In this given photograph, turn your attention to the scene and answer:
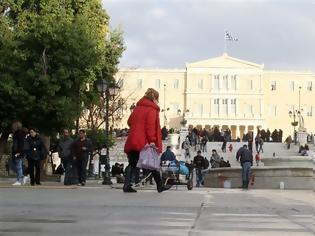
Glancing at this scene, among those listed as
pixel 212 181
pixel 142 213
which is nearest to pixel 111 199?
pixel 142 213

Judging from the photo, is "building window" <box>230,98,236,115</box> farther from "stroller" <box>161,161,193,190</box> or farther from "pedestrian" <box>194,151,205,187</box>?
"stroller" <box>161,161,193,190</box>

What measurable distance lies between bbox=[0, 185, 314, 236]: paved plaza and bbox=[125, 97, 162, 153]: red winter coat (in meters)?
1.42

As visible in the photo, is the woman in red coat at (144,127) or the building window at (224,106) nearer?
the woman in red coat at (144,127)

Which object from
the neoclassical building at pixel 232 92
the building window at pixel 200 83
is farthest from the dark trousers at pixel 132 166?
the building window at pixel 200 83

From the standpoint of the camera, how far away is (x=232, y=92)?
128375mm

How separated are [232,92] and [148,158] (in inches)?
4580

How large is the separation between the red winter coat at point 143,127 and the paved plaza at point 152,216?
56.1 inches

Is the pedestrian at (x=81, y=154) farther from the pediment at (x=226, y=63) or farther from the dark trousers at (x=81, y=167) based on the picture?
the pediment at (x=226, y=63)

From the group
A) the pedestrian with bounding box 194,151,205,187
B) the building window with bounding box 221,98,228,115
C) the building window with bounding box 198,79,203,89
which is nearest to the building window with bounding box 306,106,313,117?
the building window with bounding box 221,98,228,115

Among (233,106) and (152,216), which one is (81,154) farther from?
(233,106)

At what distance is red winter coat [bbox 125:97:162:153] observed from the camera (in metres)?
13.1

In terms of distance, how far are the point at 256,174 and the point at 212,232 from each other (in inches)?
746

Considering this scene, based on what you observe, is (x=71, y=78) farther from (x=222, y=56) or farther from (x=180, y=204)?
(x=222, y=56)

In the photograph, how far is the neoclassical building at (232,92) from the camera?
127 m
